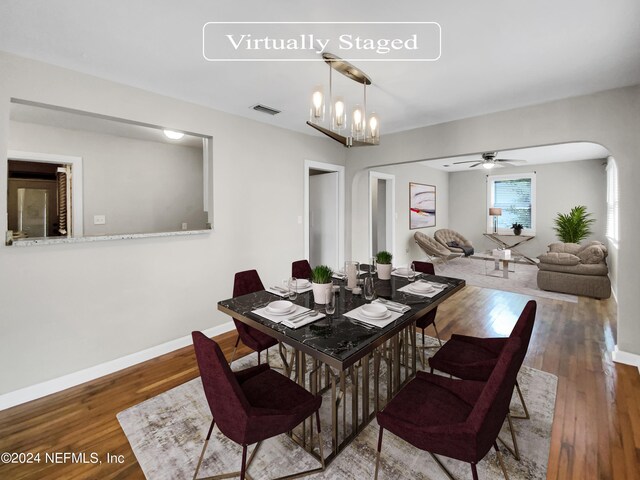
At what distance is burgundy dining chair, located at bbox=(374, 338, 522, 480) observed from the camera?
3.60 feet

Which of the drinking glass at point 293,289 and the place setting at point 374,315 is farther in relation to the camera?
the drinking glass at point 293,289

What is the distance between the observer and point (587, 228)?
6859 mm

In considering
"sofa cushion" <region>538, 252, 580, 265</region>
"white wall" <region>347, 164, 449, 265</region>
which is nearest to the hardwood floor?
"sofa cushion" <region>538, 252, 580, 265</region>

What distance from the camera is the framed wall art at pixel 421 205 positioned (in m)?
7.12

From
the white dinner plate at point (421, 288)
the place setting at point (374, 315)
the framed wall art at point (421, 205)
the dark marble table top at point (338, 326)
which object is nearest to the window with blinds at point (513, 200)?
the framed wall art at point (421, 205)

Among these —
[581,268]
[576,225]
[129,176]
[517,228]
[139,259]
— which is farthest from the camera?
[517,228]

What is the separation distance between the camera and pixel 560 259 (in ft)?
15.6

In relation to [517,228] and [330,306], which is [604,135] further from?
[517,228]

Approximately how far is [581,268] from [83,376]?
21.5 ft

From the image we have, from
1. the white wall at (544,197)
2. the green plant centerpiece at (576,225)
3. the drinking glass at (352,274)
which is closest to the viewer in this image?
the drinking glass at (352,274)

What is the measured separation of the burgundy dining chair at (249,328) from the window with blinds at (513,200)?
26.2 feet

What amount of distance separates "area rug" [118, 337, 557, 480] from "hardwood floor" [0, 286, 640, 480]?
0.22 feet

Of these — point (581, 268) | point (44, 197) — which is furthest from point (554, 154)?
point (44, 197)

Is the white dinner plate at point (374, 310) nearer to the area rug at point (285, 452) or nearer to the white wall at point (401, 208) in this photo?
the area rug at point (285, 452)
